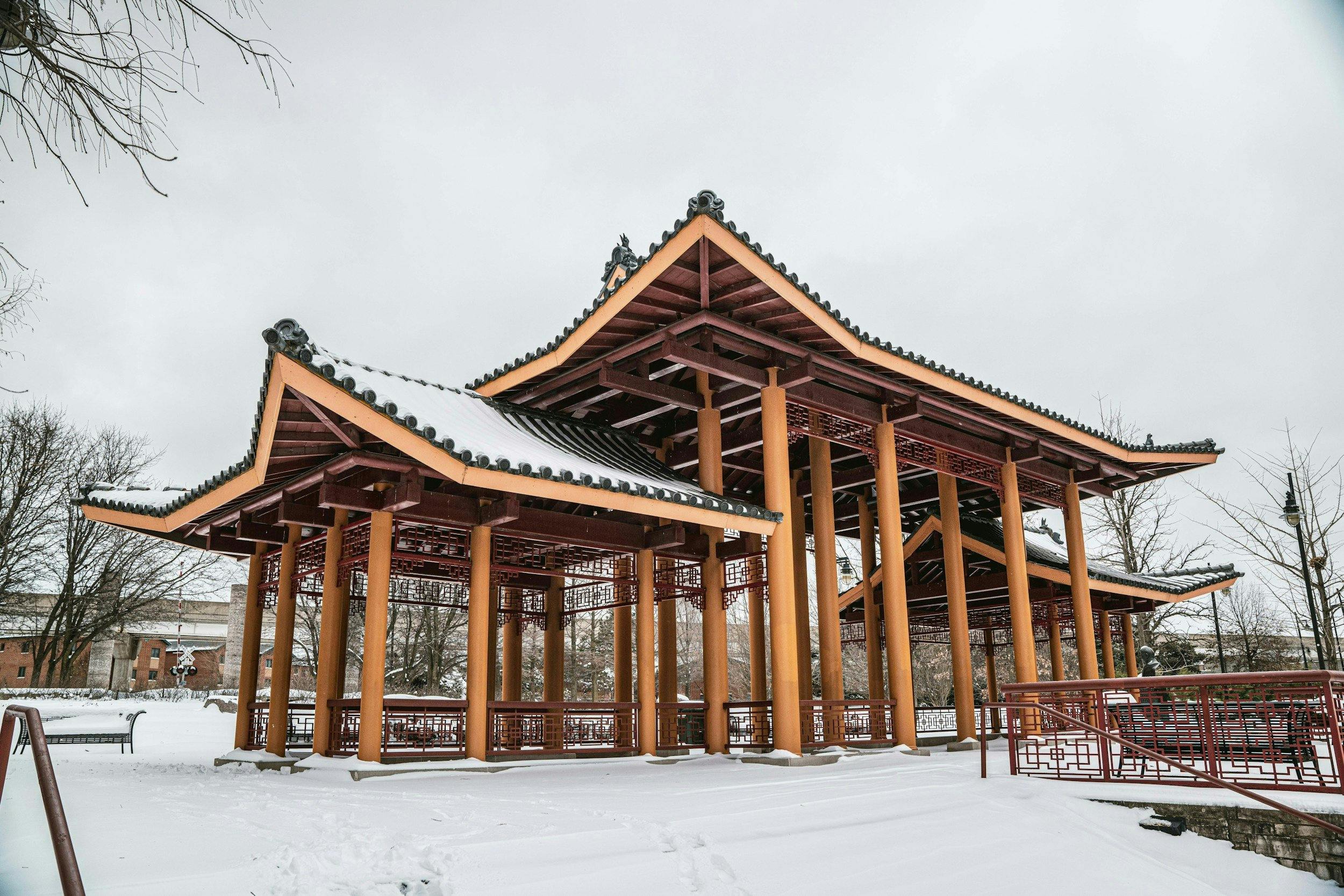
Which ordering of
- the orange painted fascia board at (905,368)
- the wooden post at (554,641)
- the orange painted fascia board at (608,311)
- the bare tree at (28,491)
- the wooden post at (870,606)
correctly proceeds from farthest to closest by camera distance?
the bare tree at (28,491) < the wooden post at (870,606) < the wooden post at (554,641) < the orange painted fascia board at (905,368) < the orange painted fascia board at (608,311)

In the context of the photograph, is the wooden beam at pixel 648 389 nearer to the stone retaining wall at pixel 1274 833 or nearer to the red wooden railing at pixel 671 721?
the red wooden railing at pixel 671 721

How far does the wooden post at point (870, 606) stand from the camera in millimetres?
16234

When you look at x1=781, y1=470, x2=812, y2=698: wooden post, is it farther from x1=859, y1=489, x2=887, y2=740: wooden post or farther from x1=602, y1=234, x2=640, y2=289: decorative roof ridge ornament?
x1=602, y1=234, x2=640, y2=289: decorative roof ridge ornament

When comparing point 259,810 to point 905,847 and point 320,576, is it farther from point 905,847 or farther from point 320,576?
point 320,576

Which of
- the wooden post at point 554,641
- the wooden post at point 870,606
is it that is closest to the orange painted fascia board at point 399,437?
the wooden post at point 554,641

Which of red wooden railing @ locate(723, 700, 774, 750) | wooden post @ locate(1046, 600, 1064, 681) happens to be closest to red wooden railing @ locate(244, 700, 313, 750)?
red wooden railing @ locate(723, 700, 774, 750)

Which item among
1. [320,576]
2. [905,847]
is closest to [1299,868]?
[905,847]

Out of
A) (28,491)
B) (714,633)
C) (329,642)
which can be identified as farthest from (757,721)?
(28,491)

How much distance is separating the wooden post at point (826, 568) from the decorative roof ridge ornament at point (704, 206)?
13.8 ft

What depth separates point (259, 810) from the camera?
6.36 meters

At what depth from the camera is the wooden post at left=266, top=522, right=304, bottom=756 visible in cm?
1073

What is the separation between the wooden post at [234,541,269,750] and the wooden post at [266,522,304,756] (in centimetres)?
46

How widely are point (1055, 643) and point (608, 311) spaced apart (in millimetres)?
13046

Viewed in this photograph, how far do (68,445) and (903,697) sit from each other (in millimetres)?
28459
